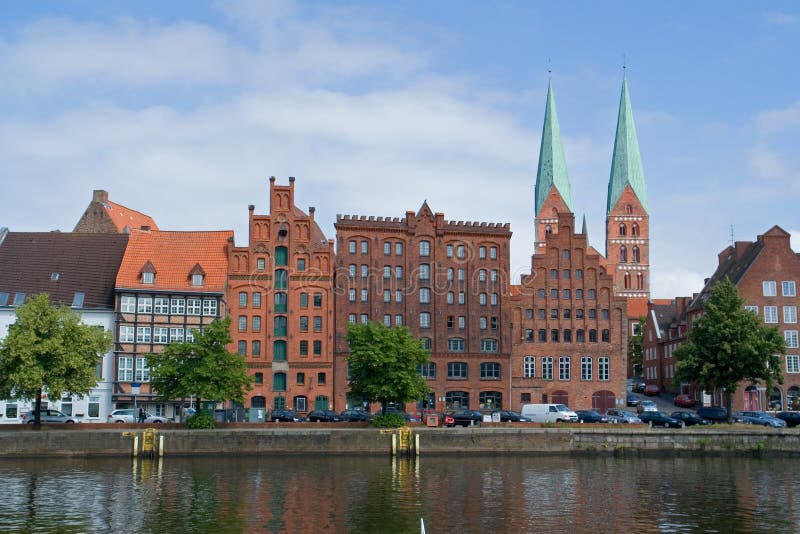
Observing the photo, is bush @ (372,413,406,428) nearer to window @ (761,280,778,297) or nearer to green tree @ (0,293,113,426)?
green tree @ (0,293,113,426)

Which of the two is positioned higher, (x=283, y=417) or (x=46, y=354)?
(x=46, y=354)

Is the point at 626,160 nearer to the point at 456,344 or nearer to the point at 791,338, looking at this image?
the point at 791,338

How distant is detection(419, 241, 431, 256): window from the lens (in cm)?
9048

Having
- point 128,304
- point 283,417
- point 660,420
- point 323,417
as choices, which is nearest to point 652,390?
point 660,420

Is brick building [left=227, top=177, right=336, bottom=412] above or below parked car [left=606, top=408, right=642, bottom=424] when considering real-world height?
above

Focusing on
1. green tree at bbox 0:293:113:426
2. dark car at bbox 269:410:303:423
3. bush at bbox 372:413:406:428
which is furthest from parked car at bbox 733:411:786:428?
green tree at bbox 0:293:113:426

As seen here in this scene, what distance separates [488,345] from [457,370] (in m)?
3.99

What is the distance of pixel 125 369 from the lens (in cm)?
7894

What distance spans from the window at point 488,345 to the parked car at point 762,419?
23.6m

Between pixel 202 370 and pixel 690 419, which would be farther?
pixel 690 419

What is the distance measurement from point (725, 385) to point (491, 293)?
23.9 metres

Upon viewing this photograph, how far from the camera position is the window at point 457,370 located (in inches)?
3511

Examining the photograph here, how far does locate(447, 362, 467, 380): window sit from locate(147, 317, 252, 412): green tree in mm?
27441

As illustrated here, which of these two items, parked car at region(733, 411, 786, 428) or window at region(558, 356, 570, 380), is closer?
parked car at region(733, 411, 786, 428)
